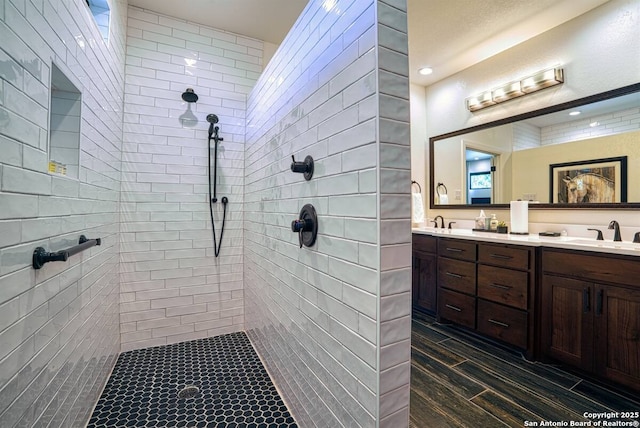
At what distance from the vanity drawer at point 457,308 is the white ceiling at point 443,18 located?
2292 mm

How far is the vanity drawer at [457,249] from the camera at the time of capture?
2287mm

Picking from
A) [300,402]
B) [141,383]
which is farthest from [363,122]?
[141,383]

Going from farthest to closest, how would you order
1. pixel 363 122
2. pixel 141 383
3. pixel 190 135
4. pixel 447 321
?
pixel 447 321 < pixel 190 135 < pixel 141 383 < pixel 363 122

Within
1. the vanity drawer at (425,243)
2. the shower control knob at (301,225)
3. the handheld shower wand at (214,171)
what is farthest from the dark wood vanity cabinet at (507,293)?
the handheld shower wand at (214,171)

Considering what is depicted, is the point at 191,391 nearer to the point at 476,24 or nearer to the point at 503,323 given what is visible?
the point at 503,323

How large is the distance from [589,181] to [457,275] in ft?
3.99

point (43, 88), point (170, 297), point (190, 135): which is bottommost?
point (170, 297)

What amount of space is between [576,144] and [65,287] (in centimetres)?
342

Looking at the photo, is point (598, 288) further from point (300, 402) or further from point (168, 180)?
point (168, 180)

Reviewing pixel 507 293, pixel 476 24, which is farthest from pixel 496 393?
pixel 476 24

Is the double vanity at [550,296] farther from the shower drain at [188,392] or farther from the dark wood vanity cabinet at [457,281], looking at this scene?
the shower drain at [188,392]

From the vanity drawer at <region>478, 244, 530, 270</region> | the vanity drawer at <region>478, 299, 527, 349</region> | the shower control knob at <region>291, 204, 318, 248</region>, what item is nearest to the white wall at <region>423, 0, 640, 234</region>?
the vanity drawer at <region>478, 244, 530, 270</region>

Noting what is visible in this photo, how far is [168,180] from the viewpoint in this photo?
2.27m

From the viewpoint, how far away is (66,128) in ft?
4.20
